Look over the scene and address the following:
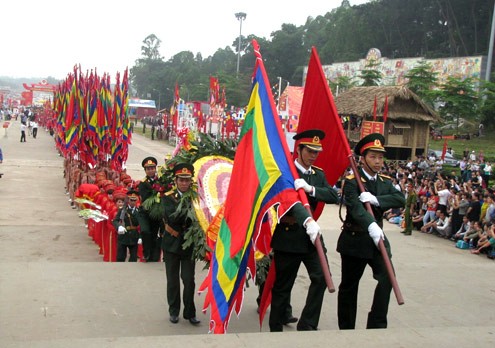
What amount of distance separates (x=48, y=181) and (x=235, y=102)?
132 feet

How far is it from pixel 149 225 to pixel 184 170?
2.68 metres

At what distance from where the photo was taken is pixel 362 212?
4.64 meters

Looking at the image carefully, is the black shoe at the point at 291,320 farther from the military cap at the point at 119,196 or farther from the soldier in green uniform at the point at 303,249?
the military cap at the point at 119,196

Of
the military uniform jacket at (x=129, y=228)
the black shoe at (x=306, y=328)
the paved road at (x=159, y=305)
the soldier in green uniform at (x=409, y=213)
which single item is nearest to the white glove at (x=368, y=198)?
the paved road at (x=159, y=305)

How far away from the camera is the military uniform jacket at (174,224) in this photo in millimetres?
5570

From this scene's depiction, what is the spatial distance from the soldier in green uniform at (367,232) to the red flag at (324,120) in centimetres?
27

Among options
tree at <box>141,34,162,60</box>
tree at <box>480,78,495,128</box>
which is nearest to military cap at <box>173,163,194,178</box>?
tree at <box>480,78,495,128</box>

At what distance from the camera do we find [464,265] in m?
9.63

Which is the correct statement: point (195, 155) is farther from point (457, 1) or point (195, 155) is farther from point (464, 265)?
point (457, 1)

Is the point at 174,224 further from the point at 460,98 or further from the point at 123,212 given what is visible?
the point at 460,98

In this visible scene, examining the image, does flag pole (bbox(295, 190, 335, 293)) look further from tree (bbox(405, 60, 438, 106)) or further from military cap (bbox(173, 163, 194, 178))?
tree (bbox(405, 60, 438, 106))

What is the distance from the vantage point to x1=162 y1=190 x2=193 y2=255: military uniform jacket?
5.57 meters

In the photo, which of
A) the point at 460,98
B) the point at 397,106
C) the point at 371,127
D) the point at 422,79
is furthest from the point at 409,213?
the point at 422,79

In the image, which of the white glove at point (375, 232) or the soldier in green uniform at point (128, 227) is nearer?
the white glove at point (375, 232)
